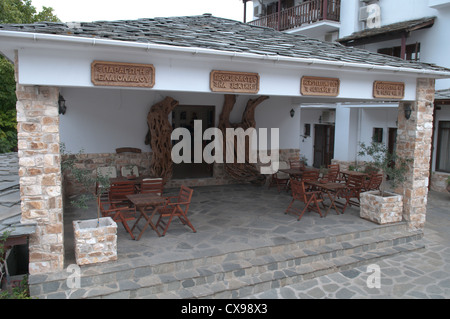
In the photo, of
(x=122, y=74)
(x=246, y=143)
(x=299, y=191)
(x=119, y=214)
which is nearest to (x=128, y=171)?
(x=246, y=143)

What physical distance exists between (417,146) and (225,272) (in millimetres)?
4783

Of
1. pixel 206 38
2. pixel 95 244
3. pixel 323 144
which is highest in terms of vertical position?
pixel 206 38

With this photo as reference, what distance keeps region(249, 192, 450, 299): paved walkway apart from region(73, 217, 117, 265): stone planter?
2.17 metres

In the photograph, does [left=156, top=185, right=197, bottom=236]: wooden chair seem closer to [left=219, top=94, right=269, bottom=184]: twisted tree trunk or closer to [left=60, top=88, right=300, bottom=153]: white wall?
[left=60, top=88, right=300, bottom=153]: white wall

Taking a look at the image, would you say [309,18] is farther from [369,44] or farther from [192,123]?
[192,123]

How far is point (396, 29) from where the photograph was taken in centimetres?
1195

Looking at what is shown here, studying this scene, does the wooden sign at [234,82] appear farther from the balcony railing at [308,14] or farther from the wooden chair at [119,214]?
the balcony railing at [308,14]

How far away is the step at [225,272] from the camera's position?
4.75 m

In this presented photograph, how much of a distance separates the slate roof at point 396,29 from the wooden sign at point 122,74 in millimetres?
9978

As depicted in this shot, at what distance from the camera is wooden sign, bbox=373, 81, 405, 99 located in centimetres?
701

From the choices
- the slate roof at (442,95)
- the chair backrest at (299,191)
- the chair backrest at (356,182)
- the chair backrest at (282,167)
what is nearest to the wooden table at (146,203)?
Result: the chair backrest at (299,191)

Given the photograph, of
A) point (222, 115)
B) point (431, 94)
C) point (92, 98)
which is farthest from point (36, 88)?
point (431, 94)

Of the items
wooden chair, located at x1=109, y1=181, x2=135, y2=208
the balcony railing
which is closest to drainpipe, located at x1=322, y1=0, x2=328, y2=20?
the balcony railing
